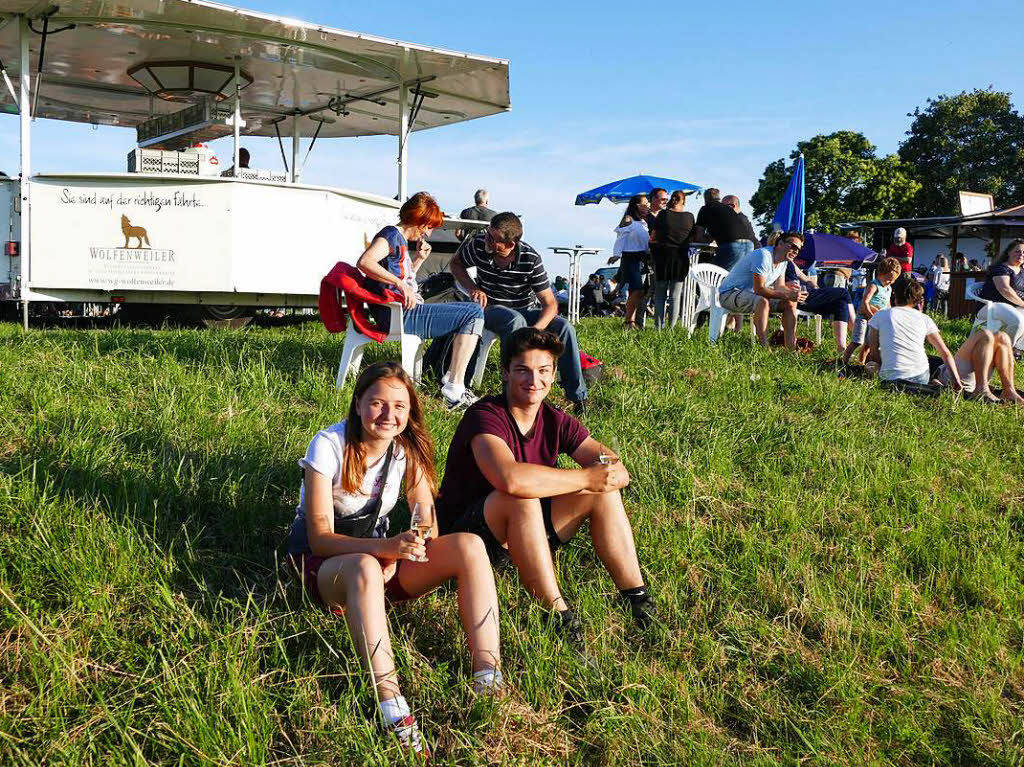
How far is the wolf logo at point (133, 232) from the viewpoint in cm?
956

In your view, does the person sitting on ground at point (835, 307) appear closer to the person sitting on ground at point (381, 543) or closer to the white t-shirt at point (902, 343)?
the white t-shirt at point (902, 343)

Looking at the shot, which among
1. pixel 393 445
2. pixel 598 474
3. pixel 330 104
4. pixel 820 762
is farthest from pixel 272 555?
pixel 330 104

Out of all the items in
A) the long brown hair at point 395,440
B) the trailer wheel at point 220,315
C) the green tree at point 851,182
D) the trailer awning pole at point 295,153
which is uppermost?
the green tree at point 851,182

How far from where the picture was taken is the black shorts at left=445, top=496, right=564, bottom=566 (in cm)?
370

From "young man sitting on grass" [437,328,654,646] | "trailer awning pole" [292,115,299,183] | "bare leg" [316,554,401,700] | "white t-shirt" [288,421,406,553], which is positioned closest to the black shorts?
"young man sitting on grass" [437,328,654,646]

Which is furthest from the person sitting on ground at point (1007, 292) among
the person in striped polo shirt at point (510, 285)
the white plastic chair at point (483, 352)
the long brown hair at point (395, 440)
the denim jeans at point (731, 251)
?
the long brown hair at point (395, 440)

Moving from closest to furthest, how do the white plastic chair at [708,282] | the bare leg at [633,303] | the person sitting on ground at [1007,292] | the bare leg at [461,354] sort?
the bare leg at [461,354] < the person sitting on ground at [1007,292] < the white plastic chair at [708,282] < the bare leg at [633,303]

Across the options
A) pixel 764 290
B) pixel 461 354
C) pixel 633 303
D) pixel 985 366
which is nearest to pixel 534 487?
pixel 461 354

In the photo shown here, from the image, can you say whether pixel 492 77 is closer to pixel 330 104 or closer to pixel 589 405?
pixel 330 104

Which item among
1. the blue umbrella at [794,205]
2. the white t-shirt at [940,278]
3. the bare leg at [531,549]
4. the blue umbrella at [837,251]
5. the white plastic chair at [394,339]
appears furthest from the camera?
the blue umbrella at [837,251]

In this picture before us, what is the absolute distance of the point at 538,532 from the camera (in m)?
3.53

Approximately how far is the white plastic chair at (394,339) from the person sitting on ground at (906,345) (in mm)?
3919

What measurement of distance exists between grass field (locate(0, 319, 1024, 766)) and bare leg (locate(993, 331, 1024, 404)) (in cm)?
201

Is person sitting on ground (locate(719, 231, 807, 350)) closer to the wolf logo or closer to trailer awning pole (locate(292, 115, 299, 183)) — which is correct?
the wolf logo
